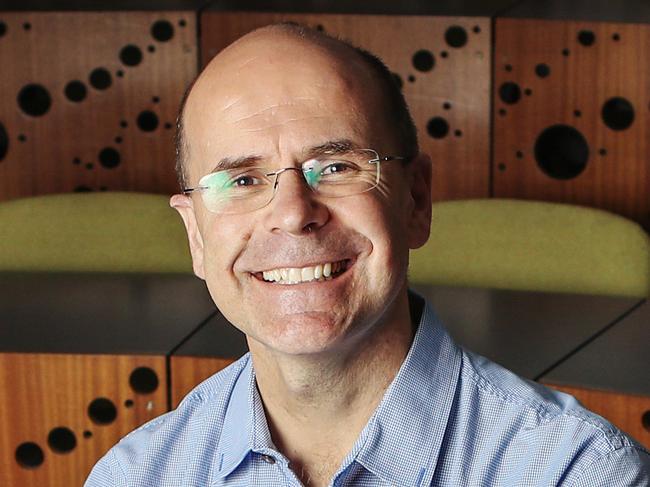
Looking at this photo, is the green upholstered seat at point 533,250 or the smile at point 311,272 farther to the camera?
the green upholstered seat at point 533,250

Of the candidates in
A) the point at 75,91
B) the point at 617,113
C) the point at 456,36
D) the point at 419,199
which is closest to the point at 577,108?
the point at 617,113

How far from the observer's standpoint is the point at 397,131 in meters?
1.31

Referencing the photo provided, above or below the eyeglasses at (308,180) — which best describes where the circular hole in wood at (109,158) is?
below

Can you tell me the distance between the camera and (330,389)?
126 centimetres

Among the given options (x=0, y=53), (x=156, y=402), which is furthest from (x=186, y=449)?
(x=0, y=53)

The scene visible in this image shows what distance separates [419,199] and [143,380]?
42.1 inches

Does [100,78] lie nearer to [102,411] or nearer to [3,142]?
[3,142]

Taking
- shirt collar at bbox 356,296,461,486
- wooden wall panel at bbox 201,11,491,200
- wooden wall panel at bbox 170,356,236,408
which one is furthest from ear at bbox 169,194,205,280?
wooden wall panel at bbox 201,11,491,200

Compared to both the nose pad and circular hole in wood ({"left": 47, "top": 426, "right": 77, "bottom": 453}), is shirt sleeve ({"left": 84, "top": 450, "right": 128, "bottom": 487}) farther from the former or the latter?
circular hole in wood ({"left": 47, "top": 426, "right": 77, "bottom": 453})

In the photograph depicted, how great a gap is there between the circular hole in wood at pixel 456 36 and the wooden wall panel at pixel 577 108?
0.11 metres

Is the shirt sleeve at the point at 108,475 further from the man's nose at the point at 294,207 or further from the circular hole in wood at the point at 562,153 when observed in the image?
the circular hole in wood at the point at 562,153

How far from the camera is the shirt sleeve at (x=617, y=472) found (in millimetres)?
1105

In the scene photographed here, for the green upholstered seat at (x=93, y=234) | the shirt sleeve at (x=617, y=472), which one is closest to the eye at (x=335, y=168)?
the shirt sleeve at (x=617, y=472)

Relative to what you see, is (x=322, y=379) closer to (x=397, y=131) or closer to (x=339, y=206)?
(x=339, y=206)
